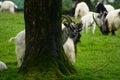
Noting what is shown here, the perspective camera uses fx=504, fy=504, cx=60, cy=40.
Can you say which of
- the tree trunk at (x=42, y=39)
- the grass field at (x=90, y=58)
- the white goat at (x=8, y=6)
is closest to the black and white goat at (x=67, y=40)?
the grass field at (x=90, y=58)

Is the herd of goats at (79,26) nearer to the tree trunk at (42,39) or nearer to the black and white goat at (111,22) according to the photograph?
the black and white goat at (111,22)

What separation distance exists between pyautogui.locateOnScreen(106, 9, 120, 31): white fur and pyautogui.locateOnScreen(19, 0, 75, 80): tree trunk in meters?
11.6

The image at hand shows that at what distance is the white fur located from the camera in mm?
21406

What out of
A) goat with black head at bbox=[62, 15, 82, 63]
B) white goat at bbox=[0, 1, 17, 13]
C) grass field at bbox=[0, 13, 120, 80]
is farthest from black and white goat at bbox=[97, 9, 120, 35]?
white goat at bbox=[0, 1, 17, 13]

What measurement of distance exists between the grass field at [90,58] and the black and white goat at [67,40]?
0.39 meters

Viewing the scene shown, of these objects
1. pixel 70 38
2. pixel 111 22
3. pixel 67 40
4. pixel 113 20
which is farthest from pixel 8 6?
pixel 67 40

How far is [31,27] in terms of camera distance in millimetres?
10023

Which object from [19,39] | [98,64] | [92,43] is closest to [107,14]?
[92,43]

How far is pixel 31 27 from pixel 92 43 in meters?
8.17

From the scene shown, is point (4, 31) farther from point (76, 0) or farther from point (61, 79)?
point (76, 0)

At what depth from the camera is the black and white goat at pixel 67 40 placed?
11.1 meters

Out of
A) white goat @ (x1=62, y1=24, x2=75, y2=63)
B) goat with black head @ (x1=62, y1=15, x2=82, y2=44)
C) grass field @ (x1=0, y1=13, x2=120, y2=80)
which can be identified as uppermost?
goat with black head @ (x1=62, y1=15, x2=82, y2=44)

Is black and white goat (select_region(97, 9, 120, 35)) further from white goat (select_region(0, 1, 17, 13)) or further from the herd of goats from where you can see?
white goat (select_region(0, 1, 17, 13))

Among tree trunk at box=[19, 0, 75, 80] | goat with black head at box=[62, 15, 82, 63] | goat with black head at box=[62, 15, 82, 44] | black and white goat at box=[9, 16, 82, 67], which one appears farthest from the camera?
goat with black head at box=[62, 15, 82, 44]
